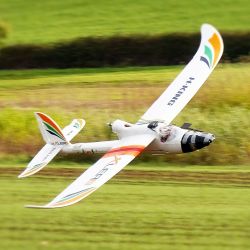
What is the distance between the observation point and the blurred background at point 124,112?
13.4 metres

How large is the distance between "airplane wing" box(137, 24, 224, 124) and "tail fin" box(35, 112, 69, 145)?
1638 millimetres

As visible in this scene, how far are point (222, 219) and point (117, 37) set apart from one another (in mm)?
23955

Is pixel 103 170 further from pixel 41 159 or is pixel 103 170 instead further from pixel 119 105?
pixel 119 105

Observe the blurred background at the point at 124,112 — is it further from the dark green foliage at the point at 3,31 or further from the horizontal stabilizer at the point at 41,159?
the horizontal stabilizer at the point at 41,159

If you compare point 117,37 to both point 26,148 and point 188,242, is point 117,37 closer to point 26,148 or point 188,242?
point 26,148

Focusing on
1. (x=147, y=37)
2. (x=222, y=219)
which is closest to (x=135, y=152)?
(x=222, y=219)

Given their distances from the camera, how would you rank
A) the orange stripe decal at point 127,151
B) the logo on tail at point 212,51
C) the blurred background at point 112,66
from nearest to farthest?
the orange stripe decal at point 127,151 < the blurred background at point 112,66 < the logo on tail at point 212,51

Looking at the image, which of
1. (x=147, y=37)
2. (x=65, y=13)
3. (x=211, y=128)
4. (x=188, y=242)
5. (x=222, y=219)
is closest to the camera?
(x=188, y=242)

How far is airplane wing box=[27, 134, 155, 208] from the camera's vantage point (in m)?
13.1

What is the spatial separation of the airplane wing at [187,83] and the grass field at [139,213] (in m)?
1.63

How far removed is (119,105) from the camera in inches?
979

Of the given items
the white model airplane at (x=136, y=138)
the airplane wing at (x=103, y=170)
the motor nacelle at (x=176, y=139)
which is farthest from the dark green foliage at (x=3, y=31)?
the airplane wing at (x=103, y=170)

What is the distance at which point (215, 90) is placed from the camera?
22.8 m

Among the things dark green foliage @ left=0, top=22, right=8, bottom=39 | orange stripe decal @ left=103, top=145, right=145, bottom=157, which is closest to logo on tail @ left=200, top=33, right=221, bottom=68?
orange stripe decal @ left=103, top=145, right=145, bottom=157
